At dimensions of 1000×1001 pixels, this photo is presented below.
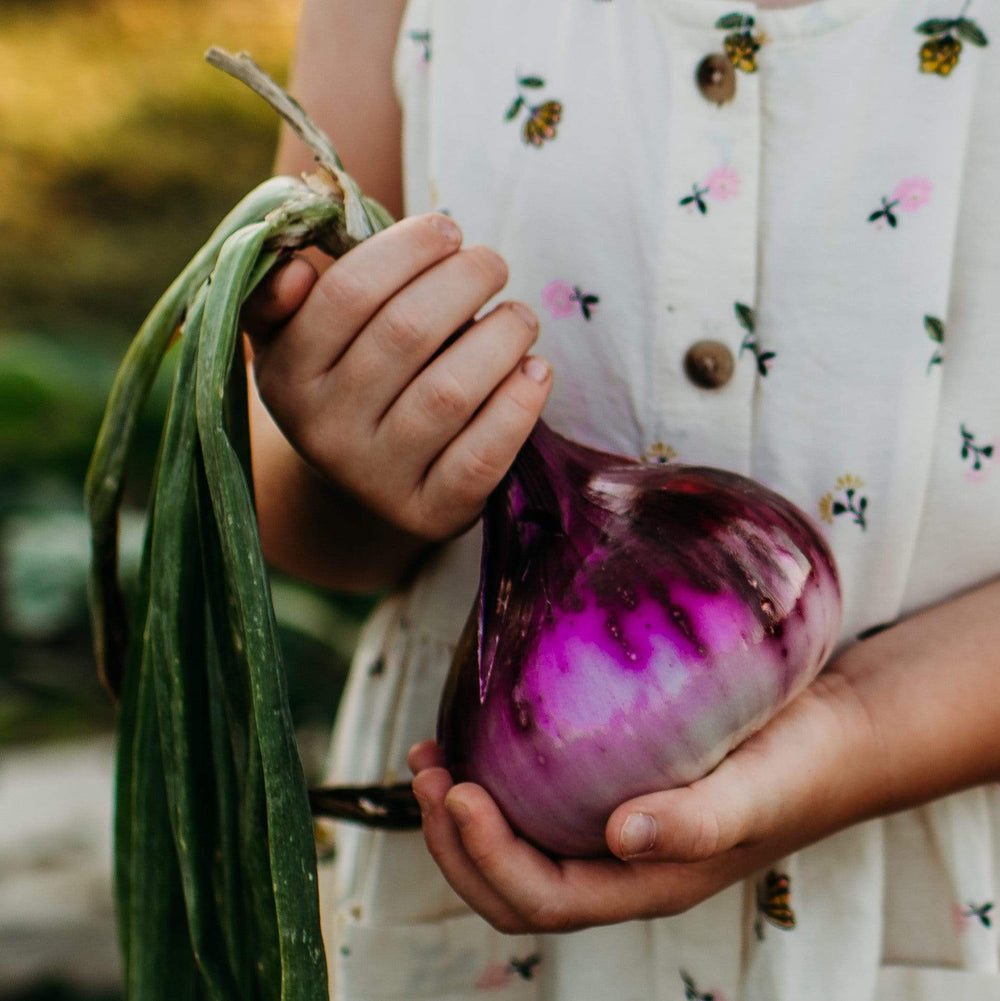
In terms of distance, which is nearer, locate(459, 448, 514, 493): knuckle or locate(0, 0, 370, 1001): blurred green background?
locate(459, 448, 514, 493): knuckle

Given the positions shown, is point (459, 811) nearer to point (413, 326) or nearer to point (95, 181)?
point (413, 326)

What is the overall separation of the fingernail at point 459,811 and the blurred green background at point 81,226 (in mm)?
1572

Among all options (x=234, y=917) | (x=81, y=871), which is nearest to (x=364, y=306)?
(x=234, y=917)

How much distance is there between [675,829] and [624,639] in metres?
0.08

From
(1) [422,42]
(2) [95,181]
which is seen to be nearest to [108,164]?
(2) [95,181]

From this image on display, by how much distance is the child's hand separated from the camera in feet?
1.36

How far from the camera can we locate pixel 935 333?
0.55 m

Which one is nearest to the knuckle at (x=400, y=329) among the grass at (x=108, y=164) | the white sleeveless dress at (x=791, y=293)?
the white sleeveless dress at (x=791, y=293)

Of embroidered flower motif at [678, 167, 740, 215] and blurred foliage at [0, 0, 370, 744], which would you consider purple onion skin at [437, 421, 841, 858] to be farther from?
blurred foliage at [0, 0, 370, 744]

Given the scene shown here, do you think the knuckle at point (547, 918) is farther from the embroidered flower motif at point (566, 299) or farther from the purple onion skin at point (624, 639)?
the embroidered flower motif at point (566, 299)

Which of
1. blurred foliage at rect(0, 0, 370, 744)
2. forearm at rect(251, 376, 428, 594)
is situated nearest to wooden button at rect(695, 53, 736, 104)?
forearm at rect(251, 376, 428, 594)

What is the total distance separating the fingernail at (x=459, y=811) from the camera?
1.45 ft

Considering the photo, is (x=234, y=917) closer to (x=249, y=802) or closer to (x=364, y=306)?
(x=249, y=802)

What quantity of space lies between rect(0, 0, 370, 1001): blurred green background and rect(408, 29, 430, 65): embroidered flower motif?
4.79ft
